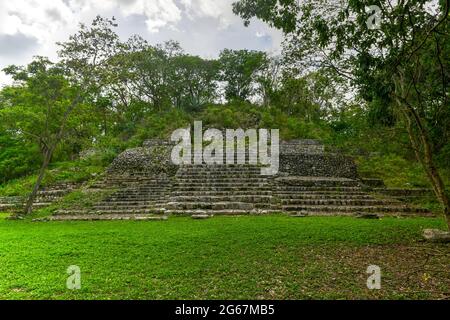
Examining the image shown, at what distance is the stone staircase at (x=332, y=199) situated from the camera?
32.4 feet

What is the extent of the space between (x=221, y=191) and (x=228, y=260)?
6.62 m

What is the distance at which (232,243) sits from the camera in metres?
6.26

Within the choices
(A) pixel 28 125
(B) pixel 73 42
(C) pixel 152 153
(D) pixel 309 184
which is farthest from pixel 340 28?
(C) pixel 152 153

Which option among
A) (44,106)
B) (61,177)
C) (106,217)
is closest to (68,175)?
(61,177)

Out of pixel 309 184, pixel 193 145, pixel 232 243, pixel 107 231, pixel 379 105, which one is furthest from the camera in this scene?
pixel 193 145

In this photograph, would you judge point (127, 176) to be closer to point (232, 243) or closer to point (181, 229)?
point (181, 229)

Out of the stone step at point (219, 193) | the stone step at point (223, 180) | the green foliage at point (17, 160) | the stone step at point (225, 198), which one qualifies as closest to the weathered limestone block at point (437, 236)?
the stone step at point (225, 198)

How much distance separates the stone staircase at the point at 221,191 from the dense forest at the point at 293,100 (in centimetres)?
315

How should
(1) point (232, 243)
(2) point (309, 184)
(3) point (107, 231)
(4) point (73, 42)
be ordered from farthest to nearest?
(2) point (309, 184)
(4) point (73, 42)
(3) point (107, 231)
(1) point (232, 243)

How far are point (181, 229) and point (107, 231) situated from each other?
5.73 feet

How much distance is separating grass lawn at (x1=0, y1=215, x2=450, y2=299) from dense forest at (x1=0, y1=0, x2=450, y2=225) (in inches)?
60.5

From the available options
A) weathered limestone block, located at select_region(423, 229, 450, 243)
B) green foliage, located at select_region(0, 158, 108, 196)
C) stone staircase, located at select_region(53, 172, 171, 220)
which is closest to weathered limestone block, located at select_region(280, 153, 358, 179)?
stone staircase, located at select_region(53, 172, 171, 220)

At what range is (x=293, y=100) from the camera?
27.0 metres

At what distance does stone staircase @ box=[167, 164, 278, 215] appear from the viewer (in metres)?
10.5
